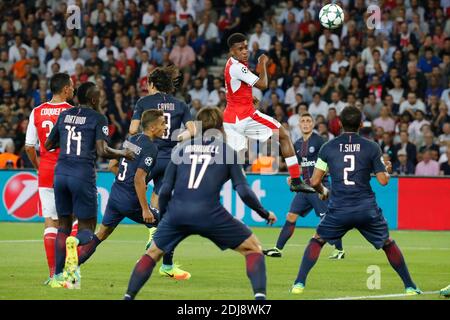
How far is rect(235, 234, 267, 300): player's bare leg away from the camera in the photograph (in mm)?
10312

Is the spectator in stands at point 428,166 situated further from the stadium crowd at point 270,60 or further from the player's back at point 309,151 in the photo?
the player's back at point 309,151

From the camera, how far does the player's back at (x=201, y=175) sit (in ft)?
34.1

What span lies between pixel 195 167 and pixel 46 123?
372cm

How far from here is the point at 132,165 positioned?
46.1 feet

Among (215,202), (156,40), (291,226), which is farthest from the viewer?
(156,40)

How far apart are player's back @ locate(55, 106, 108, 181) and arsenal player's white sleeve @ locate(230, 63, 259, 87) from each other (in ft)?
9.64

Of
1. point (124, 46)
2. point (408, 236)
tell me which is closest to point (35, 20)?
point (124, 46)

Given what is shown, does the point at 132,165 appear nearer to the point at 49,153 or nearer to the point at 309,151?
the point at 49,153

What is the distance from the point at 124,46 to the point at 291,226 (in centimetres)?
1453

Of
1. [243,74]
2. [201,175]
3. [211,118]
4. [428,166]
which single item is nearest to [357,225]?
[201,175]

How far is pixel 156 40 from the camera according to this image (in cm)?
3083

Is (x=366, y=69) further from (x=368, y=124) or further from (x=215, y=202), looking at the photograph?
(x=215, y=202)

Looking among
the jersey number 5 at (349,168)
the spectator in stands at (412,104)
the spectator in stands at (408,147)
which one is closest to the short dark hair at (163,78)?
the jersey number 5 at (349,168)

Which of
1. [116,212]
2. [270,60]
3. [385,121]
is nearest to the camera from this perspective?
[116,212]
